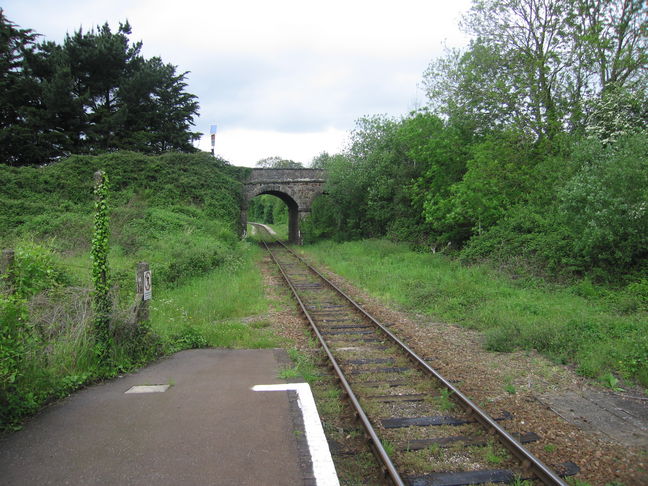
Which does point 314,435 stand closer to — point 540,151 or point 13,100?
point 540,151

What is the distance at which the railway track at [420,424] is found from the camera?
4039mm

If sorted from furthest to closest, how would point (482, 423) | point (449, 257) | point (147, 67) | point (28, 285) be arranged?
point (147, 67)
point (449, 257)
point (28, 285)
point (482, 423)

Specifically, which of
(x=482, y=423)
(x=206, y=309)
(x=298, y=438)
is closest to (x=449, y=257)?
(x=206, y=309)

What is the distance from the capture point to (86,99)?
87.6ft

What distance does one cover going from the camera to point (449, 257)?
17.5 metres

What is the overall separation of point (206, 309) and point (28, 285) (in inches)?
193

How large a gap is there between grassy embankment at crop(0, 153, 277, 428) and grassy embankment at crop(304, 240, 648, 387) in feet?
14.2

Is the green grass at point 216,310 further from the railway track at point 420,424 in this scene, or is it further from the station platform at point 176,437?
the station platform at point 176,437

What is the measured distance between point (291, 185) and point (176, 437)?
29.1 metres

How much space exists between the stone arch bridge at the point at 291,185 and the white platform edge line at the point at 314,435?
26.6m

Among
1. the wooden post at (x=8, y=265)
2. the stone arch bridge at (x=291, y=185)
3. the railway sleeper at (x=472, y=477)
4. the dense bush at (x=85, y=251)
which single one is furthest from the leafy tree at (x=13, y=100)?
the railway sleeper at (x=472, y=477)

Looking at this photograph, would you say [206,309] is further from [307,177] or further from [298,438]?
[307,177]

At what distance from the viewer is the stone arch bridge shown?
3247cm

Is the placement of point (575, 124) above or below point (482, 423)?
above
